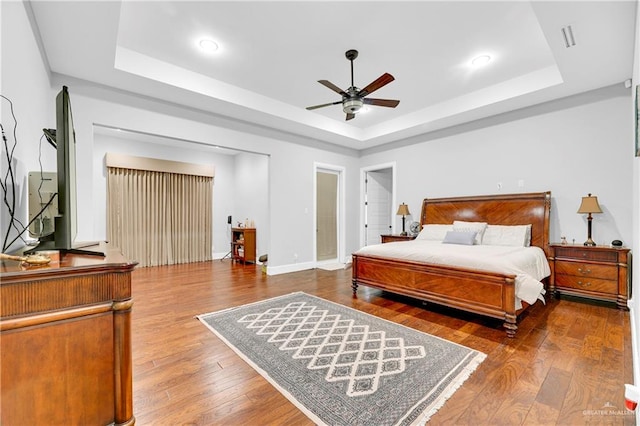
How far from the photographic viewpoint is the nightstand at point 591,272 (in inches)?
130

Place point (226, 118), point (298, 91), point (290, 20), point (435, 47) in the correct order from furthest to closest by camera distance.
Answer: point (226, 118) → point (298, 91) → point (435, 47) → point (290, 20)

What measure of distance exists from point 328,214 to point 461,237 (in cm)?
313

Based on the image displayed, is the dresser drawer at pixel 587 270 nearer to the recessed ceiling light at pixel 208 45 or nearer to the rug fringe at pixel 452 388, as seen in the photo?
the rug fringe at pixel 452 388

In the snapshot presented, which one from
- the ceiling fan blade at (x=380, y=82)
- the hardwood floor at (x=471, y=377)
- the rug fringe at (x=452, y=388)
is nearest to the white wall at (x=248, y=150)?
the hardwood floor at (x=471, y=377)

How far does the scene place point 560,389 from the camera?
6.10 ft

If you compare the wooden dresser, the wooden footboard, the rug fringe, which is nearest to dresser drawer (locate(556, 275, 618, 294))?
the wooden footboard

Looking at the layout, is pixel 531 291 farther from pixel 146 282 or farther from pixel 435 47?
pixel 146 282

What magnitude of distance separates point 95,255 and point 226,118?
373 cm

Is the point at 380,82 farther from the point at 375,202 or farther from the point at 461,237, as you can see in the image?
the point at 375,202

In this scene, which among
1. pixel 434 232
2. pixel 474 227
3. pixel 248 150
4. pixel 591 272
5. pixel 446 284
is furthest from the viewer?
pixel 248 150

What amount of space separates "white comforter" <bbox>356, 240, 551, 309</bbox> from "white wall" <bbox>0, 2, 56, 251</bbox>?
348 centimetres

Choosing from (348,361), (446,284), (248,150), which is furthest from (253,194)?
(348,361)

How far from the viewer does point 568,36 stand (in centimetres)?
267

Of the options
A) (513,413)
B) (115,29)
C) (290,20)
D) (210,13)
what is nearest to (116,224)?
(115,29)
